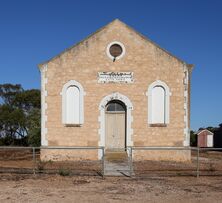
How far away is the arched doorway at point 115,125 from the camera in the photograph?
67.7 ft

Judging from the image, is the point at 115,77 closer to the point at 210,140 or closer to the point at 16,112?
the point at 16,112

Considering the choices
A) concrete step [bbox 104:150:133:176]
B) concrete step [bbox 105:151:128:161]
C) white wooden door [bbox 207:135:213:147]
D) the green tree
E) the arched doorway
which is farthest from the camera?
white wooden door [bbox 207:135:213:147]

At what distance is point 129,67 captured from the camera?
20406 mm

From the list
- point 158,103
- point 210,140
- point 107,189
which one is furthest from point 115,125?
point 210,140

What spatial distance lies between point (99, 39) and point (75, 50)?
144 centimetres

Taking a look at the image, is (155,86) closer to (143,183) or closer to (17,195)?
(143,183)

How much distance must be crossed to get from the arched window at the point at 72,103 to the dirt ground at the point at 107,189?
6.58 meters

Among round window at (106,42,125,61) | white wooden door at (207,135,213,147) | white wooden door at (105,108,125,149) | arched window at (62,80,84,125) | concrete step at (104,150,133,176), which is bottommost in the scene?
white wooden door at (207,135,213,147)

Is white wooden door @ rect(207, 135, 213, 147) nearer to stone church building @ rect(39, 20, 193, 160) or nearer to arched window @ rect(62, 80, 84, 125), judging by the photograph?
stone church building @ rect(39, 20, 193, 160)

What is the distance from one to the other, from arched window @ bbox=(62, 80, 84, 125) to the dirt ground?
658cm

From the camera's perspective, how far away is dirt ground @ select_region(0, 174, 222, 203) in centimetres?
1025

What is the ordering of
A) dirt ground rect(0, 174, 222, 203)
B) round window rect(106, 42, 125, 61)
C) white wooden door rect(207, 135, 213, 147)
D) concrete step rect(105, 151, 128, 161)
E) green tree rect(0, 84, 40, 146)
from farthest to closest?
1. white wooden door rect(207, 135, 213, 147)
2. green tree rect(0, 84, 40, 146)
3. round window rect(106, 42, 125, 61)
4. concrete step rect(105, 151, 128, 161)
5. dirt ground rect(0, 174, 222, 203)

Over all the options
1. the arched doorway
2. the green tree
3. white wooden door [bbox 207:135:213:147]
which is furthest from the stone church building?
white wooden door [bbox 207:135:213:147]

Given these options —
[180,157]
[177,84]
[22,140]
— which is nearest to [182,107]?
[177,84]
